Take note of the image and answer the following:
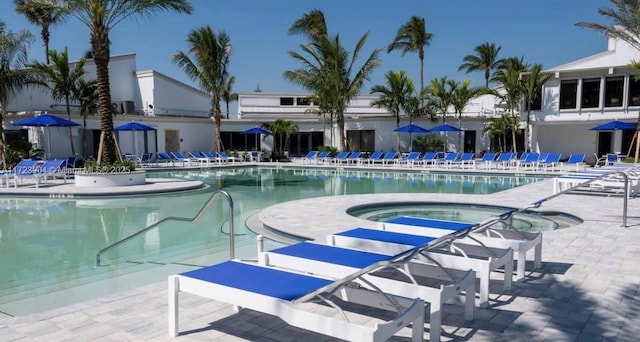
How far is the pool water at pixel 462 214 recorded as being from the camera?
32.5 feet

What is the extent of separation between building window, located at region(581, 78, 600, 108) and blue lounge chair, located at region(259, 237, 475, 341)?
25.9 meters

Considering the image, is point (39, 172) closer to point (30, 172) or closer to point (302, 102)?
point (30, 172)

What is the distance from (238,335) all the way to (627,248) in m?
5.75

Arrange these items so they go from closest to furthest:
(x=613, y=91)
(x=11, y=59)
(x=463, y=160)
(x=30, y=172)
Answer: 1. (x=30, y=172)
2. (x=11, y=59)
3. (x=463, y=160)
4. (x=613, y=91)

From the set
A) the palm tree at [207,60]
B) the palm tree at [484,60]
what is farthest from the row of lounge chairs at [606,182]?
the palm tree at [484,60]

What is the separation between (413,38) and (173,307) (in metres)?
38.8

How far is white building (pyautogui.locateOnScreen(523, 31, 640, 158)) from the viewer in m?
25.3

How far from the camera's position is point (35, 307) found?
5.16 meters

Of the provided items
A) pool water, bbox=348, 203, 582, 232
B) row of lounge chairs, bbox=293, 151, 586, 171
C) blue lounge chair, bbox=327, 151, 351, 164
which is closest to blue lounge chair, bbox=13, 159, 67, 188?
pool water, bbox=348, 203, 582, 232

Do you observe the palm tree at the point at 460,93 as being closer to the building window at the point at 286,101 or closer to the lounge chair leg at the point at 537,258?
the building window at the point at 286,101

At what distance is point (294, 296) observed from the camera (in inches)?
128

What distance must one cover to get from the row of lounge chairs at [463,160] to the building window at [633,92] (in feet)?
16.9

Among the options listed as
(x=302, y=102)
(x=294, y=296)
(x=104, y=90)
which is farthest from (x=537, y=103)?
(x=294, y=296)

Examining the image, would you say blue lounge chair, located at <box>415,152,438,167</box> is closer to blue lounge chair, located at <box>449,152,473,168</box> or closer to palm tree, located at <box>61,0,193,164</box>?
blue lounge chair, located at <box>449,152,473,168</box>
